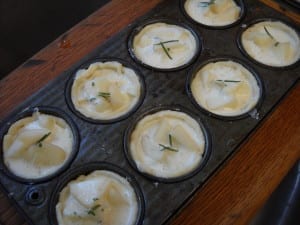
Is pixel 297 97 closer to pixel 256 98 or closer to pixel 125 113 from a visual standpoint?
pixel 256 98

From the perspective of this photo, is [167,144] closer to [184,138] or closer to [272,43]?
[184,138]

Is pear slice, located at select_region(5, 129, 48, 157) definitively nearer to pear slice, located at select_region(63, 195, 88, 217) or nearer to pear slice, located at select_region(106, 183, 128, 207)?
pear slice, located at select_region(63, 195, 88, 217)

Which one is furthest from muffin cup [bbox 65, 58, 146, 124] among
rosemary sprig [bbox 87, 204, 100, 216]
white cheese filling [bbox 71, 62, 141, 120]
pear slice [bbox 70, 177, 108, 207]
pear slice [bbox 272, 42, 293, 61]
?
pear slice [bbox 272, 42, 293, 61]

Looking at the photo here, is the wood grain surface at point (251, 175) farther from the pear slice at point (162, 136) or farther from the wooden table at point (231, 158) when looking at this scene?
the pear slice at point (162, 136)

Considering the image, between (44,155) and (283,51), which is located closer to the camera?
(44,155)

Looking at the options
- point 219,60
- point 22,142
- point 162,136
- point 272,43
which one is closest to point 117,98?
point 162,136

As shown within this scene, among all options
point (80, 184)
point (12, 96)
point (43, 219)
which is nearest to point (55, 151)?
point (80, 184)
